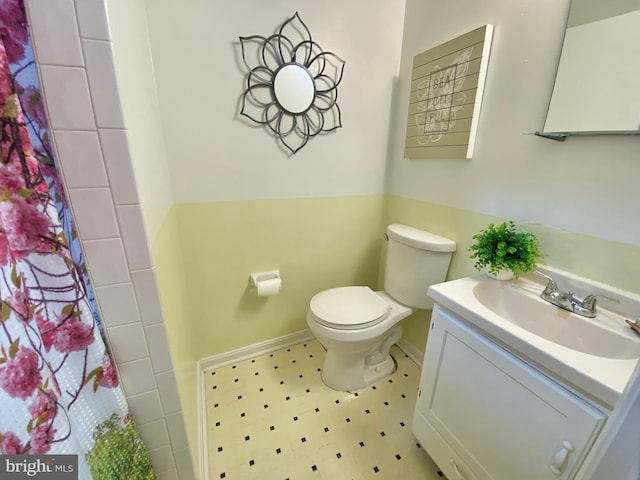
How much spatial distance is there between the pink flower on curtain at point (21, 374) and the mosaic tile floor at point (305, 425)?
0.98 meters

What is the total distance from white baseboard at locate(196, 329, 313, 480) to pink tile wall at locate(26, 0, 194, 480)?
18.2 inches

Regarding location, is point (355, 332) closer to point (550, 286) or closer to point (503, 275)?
point (503, 275)

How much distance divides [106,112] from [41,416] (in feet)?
1.88

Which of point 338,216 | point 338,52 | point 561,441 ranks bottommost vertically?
point 561,441

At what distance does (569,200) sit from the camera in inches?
35.2

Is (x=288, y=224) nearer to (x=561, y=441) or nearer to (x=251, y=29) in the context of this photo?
(x=251, y=29)

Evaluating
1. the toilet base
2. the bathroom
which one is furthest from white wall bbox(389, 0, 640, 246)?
the toilet base

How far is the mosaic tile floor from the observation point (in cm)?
112

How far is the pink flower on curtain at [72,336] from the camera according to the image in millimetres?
542

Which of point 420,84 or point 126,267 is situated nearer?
point 126,267

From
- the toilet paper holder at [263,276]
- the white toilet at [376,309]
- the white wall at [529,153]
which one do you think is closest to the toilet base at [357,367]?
the white toilet at [376,309]

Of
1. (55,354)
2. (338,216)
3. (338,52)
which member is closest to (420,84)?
(338,52)

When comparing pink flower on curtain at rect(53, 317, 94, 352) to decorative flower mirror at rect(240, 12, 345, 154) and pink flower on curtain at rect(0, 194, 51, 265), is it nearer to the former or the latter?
pink flower on curtain at rect(0, 194, 51, 265)

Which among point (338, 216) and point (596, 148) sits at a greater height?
point (596, 148)
